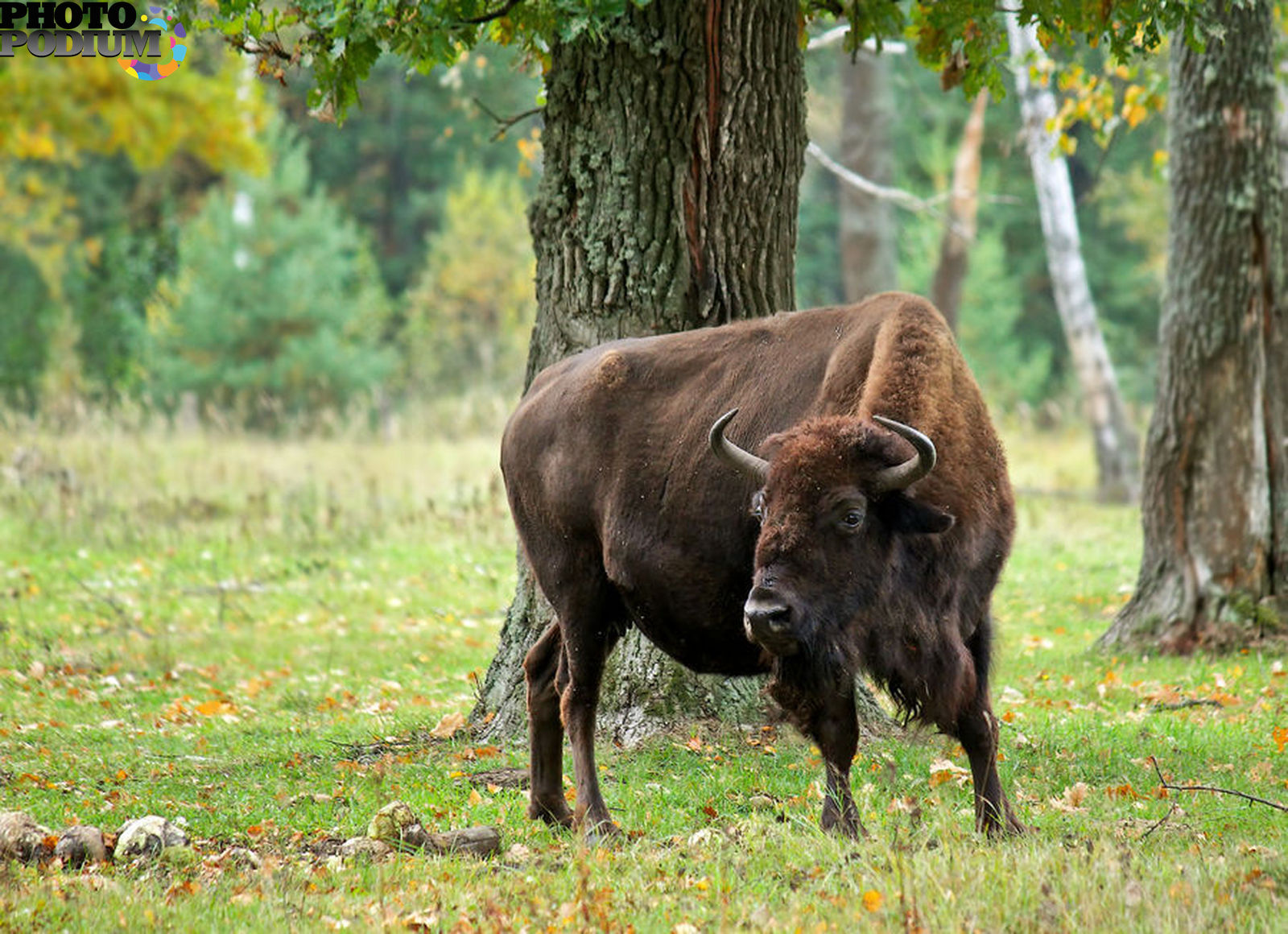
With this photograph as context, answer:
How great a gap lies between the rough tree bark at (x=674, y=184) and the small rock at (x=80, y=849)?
260cm

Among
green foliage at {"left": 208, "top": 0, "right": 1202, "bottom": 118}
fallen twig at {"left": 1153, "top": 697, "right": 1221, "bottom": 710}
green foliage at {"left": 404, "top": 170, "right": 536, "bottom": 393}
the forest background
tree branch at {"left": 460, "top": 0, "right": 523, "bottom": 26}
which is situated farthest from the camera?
green foliage at {"left": 404, "top": 170, "right": 536, "bottom": 393}

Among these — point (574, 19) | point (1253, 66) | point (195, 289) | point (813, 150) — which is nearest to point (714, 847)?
point (574, 19)

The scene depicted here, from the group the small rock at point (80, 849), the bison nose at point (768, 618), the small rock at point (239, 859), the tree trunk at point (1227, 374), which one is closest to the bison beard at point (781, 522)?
the bison nose at point (768, 618)

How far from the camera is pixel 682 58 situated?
722cm

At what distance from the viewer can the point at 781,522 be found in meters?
5.20

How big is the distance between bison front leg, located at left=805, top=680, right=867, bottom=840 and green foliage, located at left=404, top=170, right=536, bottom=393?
3179 centimetres

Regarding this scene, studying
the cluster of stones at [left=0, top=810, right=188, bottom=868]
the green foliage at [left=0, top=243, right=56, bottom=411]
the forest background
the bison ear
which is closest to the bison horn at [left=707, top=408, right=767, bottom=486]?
the bison ear

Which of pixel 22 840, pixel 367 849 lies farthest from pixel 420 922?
pixel 22 840

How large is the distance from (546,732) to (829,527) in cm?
198

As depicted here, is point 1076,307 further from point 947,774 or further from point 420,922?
point 420,922

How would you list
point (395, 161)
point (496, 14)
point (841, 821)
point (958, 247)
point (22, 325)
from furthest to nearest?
point (395, 161) → point (22, 325) → point (958, 247) → point (496, 14) → point (841, 821)

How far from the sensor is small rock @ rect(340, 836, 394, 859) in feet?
17.8

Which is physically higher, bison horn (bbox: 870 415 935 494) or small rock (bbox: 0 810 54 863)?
bison horn (bbox: 870 415 935 494)

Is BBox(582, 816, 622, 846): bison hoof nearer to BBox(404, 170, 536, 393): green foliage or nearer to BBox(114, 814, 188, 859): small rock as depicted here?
BBox(114, 814, 188, 859): small rock
